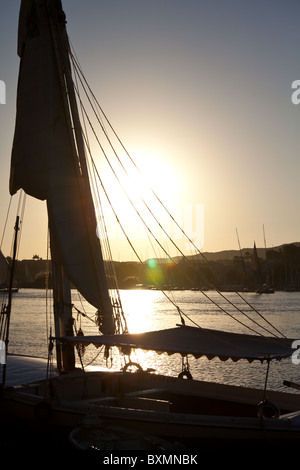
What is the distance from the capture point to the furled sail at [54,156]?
20.8 m

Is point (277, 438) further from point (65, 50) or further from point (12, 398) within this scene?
point (65, 50)

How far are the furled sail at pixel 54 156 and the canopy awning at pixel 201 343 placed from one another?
4.47m

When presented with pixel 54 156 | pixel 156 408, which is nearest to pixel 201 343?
pixel 156 408

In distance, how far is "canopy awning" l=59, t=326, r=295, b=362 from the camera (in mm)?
14977

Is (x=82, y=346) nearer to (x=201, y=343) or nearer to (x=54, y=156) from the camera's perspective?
(x=201, y=343)

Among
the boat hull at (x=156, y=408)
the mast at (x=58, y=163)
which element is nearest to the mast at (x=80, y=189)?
the mast at (x=58, y=163)

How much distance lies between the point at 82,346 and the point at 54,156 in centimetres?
726

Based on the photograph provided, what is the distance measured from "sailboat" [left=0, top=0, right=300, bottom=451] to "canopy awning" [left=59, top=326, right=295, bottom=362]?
0.10ft

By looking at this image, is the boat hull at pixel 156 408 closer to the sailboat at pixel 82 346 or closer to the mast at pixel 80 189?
the sailboat at pixel 82 346

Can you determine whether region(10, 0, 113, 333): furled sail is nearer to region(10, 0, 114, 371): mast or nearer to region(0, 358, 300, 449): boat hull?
region(10, 0, 114, 371): mast

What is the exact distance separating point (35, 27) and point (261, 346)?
15.7 m

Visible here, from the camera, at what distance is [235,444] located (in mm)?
14023

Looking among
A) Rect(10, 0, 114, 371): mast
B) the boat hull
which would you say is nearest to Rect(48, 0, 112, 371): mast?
Rect(10, 0, 114, 371): mast
